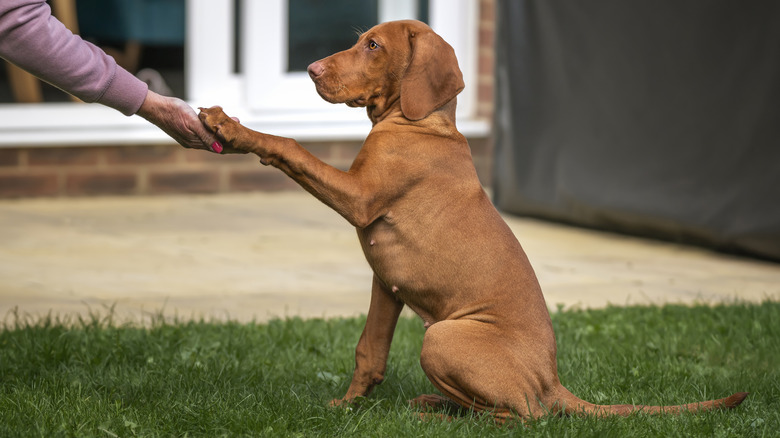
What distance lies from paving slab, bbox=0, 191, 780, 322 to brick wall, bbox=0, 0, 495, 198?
16 centimetres

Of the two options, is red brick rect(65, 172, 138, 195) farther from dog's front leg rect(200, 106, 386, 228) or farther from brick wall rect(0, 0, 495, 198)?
dog's front leg rect(200, 106, 386, 228)

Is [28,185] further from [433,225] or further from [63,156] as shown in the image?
[433,225]

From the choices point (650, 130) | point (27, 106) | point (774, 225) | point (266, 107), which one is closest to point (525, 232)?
point (650, 130)

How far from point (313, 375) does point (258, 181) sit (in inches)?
210

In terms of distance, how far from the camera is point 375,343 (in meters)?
3.89

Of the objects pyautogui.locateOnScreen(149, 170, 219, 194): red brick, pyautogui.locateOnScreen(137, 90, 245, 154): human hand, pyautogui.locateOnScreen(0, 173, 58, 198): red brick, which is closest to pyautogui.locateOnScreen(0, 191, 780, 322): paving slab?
pyautogui.locateOnScreen(0, 173, 58, 198): red brick

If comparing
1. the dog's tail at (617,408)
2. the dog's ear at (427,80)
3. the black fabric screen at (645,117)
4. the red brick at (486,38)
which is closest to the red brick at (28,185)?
the black fabric screen at (645,117)

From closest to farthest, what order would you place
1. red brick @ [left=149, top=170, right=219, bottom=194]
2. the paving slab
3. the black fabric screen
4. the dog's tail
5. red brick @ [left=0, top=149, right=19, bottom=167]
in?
the dog's tail < the paving slab < the black fabric screen < red brick @ [left=0, top=149, right=19, bottom=167] < red brick @ [left=149, top=170, right=219, bottom=194]

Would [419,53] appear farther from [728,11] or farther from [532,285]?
[728,11]

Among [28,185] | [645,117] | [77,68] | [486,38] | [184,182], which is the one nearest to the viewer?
[77,68]

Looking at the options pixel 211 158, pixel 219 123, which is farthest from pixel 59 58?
pixel 211 158

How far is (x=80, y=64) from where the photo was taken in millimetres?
3678

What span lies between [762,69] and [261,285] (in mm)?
3393

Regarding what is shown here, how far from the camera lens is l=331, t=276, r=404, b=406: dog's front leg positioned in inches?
153
